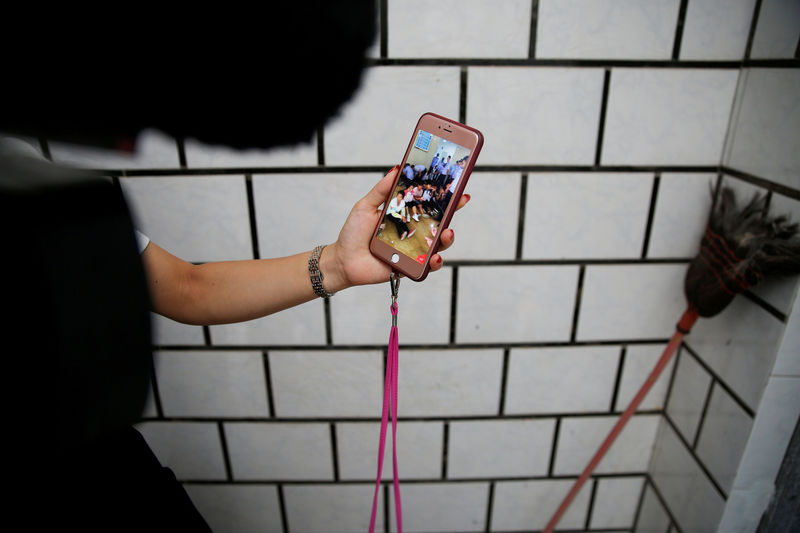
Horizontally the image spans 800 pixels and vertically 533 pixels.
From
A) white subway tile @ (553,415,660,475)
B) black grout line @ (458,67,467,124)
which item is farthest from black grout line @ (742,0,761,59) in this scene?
white subway tile @ (553,415,660,475)

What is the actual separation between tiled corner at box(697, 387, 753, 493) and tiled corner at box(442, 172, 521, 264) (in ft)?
1.59

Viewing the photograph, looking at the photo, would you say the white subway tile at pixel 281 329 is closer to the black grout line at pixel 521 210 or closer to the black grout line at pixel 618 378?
the black grout line at pixel 521 210

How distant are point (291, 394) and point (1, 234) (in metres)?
0.76

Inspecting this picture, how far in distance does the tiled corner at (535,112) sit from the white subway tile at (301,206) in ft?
0.73

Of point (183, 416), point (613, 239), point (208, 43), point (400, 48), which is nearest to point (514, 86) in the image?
point (400, 48)

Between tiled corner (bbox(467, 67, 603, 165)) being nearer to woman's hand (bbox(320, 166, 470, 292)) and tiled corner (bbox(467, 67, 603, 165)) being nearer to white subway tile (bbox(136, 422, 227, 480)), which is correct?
woman's hand (bbox(320, 166, 470, 292))

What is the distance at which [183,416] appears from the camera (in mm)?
994

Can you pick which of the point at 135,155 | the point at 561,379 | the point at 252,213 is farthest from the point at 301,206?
the point at 561,379

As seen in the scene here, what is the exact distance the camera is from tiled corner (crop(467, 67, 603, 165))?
0.79 meters

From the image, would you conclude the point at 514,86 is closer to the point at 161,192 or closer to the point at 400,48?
the point at 400,48

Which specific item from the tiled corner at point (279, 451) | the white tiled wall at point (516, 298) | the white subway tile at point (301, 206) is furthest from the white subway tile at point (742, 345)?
the tiled corner at point (279, 451)

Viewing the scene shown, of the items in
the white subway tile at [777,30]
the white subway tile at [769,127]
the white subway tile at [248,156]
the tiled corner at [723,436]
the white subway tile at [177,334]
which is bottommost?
the tiled corner at [723,436]

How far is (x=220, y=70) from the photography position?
0.75 meters

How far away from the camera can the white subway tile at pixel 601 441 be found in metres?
1.04
